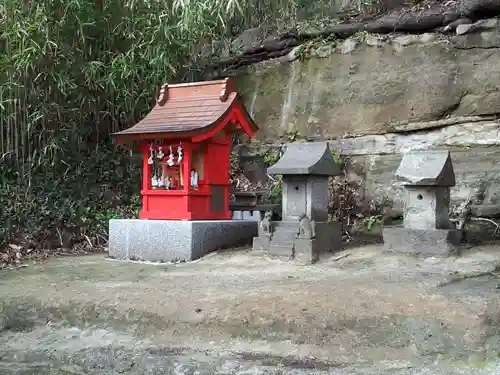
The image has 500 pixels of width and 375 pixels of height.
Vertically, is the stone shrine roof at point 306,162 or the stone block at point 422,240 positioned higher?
the stone shrine roof at point 306,162

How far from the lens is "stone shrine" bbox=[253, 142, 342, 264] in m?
6.20

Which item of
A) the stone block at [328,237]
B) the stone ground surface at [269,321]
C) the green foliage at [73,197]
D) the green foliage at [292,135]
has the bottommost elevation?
the stone ground surface at [269,321]

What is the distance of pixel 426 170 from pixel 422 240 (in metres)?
0.77

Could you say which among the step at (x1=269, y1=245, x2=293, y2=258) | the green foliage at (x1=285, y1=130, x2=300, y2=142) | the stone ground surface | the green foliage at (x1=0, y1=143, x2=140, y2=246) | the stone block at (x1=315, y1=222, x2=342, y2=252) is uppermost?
the green foliage at (x1=285, y1=130, x2=300, y2=142)

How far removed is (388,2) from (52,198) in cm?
651

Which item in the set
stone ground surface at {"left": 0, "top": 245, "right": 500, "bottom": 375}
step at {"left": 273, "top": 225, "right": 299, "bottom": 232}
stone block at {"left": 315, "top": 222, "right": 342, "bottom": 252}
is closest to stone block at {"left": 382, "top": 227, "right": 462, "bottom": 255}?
stone ground surface at {"left": 0, "top": 245, "right": 500, "bottom": 375}

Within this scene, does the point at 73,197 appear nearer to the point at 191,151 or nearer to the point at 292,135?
the point at 191,151

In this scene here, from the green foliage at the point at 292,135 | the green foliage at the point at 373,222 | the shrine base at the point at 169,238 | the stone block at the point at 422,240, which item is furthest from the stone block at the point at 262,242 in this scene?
the green foliage at the point at 292,135

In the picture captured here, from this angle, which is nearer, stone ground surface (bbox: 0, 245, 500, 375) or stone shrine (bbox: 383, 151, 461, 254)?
stone ground surface (bbox: 0, 245, 500, 375)

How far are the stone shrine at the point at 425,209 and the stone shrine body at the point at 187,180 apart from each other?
224 centimetres

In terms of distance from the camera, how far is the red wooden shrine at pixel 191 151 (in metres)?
6.91

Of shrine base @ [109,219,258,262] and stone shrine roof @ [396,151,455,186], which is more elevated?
stone shrine roof @ [396,151,455,186]

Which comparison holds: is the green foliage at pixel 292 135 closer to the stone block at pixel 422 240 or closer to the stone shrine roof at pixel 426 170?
the stone shrine roof at pixel 426 170

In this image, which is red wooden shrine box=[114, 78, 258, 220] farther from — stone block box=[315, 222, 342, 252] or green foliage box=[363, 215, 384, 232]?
green foliage box=[363, 215, 384, 232]
